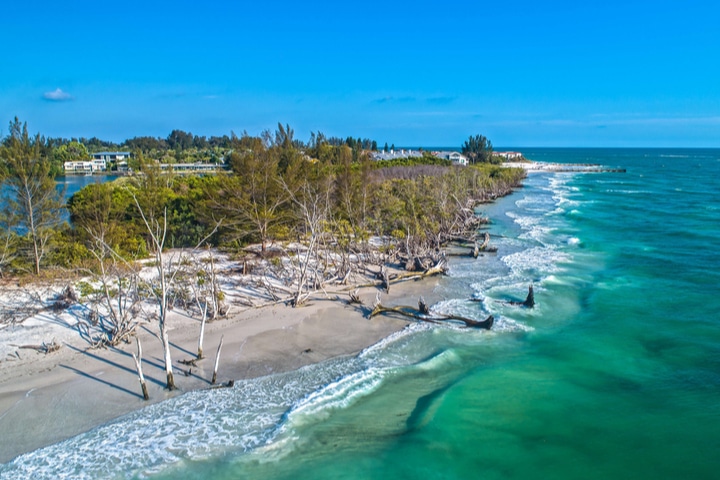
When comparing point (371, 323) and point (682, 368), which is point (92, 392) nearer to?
point (371, 323)

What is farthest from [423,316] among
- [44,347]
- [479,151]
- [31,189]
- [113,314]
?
[479,151]

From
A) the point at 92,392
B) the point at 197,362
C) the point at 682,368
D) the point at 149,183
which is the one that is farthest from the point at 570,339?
the point at 149,183

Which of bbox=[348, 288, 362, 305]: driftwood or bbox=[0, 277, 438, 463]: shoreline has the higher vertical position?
bbox=[348, 288, 362, 305]: driftwood

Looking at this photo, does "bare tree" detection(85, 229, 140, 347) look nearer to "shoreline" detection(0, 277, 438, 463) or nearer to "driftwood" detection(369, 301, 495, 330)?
"shoreline" detection(0, 277, 438, 463)

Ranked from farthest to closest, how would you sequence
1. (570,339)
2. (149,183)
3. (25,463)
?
(149,183) → (570,339) → (25,463)

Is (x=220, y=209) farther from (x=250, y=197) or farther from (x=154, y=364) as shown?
(x=154, y=364)

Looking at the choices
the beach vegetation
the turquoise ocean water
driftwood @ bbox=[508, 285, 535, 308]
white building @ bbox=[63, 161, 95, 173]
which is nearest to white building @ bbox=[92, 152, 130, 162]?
white building @ bbox=[63, 161, 95, 173]

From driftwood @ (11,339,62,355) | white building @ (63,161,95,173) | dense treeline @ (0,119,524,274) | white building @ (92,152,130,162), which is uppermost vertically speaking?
white building @ (92,152,130,162)
